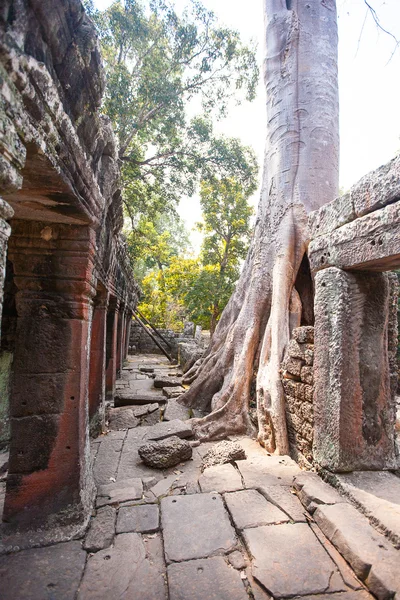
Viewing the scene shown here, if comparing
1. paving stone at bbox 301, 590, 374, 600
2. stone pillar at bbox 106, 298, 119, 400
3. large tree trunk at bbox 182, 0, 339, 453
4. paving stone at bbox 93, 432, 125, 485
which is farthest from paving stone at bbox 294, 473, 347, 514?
stone pillar at bbox 106, 298, 119, 400

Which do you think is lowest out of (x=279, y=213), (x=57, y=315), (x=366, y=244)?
(x=57, y=315)

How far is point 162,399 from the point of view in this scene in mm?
5699

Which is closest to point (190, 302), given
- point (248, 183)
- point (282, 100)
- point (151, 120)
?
point (248, 183)

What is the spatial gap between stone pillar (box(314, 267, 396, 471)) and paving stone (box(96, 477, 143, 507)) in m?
1.55

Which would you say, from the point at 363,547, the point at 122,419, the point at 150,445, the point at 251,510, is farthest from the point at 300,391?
the point at 122,419

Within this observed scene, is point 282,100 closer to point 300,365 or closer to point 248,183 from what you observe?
point 300,365

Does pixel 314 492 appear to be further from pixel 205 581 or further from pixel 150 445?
pixel 150 445

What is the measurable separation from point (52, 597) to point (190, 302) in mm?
11225

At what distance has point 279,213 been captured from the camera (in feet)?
15.1

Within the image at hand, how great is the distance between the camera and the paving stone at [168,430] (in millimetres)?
3963

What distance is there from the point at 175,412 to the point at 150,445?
5.48 ft

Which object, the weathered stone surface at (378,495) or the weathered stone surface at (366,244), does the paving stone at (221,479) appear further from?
the weathered stone surface at (366,244)

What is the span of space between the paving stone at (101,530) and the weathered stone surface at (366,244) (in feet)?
8.50

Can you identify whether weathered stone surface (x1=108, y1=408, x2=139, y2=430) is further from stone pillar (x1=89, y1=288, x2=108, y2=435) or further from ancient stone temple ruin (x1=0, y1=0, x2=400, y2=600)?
ancient stone temple ruin (x1=0, y1=0, x2=400, y2=600)
